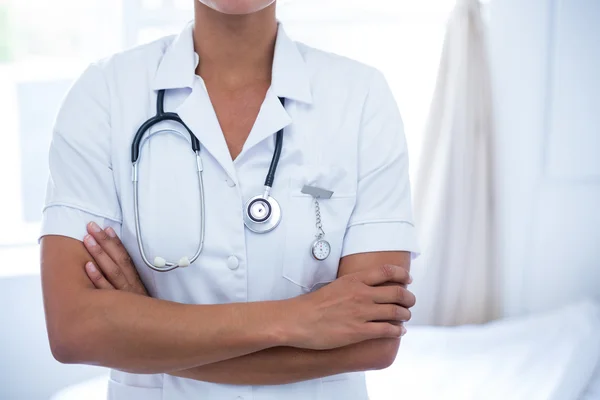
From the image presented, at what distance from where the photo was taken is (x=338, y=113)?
1062 mm

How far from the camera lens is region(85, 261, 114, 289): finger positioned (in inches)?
37.9

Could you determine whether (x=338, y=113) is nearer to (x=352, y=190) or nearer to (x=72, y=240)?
(x=352, y=190)

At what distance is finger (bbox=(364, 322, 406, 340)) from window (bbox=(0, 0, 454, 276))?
4.69ft

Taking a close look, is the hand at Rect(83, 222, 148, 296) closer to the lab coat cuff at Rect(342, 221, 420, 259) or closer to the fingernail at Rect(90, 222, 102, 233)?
the fingernail at Rect(90, 222, 102, 233)

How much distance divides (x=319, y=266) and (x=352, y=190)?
14 centimetres

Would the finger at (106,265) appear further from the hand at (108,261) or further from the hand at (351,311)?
the hand at (351,311)

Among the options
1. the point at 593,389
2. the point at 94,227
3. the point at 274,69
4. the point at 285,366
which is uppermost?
the point at 274,69

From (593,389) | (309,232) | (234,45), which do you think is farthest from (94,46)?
(593,389)

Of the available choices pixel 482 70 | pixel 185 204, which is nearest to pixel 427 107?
pixel 482 70

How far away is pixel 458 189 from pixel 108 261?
1521mm

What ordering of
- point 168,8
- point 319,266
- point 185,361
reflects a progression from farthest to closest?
1. point 168,8
2. point 319,266
3. point 185,361

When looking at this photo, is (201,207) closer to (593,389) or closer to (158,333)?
(158,333)

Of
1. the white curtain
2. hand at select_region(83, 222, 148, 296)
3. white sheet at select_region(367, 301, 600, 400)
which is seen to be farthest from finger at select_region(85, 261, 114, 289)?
the white curtain

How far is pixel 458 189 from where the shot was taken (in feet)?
7.30
